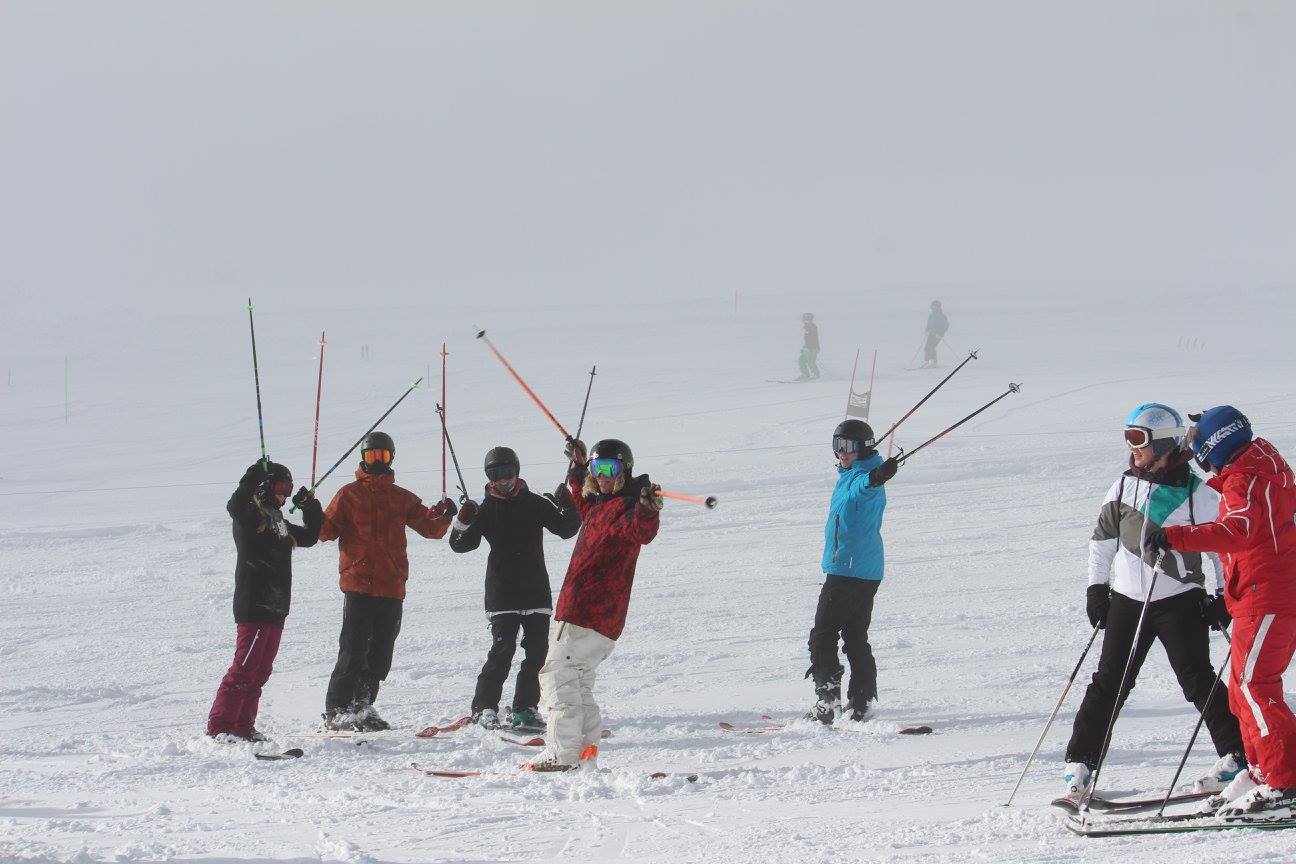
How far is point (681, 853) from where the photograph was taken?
4.25 m

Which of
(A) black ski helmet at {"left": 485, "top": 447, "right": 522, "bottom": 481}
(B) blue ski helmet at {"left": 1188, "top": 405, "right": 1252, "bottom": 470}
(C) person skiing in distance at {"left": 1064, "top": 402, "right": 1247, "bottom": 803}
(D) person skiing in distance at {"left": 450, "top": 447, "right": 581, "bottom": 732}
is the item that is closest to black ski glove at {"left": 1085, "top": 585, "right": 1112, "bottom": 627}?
(C) person skiing in distance at {"left": 1064, "top": 402, "right": 1247, "bottom": 803}

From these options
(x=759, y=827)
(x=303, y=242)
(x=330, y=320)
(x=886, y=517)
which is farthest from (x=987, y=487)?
(x=303, y=242)

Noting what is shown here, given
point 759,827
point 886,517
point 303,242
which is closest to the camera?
point 759,827

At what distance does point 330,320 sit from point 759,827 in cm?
3496

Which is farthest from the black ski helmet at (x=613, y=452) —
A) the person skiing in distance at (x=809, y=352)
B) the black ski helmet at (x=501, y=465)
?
the person skiing in distance at (x=809, y=352)

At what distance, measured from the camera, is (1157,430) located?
15.3 feet

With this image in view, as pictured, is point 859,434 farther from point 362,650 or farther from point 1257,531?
point 362,650

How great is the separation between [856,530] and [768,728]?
1067mm

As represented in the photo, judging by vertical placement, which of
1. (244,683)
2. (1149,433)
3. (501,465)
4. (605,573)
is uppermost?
(1149,433)

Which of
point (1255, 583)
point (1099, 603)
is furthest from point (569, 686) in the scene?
point (1255, 583)

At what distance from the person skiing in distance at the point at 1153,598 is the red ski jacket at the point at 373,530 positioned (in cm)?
345

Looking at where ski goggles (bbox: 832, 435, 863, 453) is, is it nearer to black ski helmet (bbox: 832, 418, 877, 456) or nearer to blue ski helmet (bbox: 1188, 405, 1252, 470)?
black ski helmet (bbox: 832, 418, 877, 456)

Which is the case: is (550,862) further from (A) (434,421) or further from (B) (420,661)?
(A) (434,421)

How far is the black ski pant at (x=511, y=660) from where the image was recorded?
658cm
